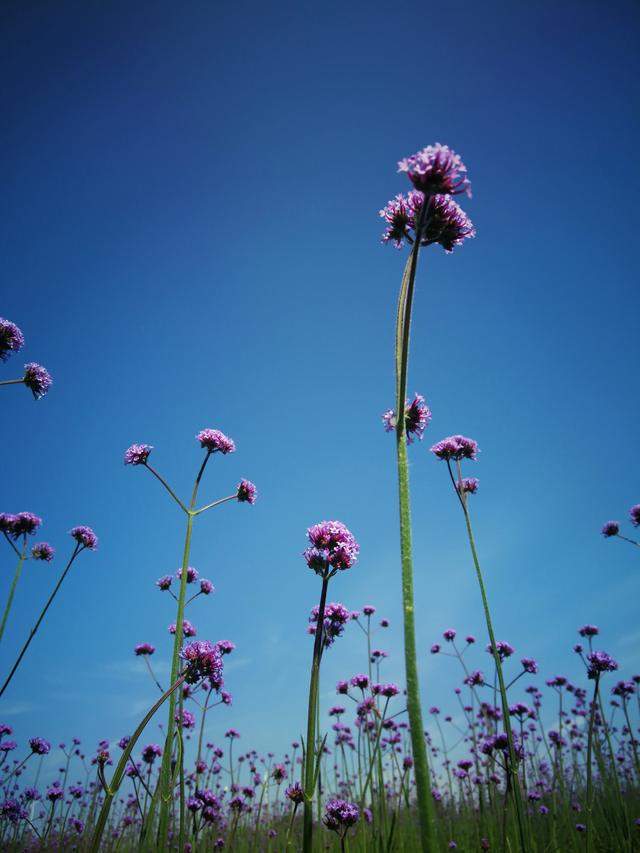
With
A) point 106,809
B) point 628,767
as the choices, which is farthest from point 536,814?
point 106,809

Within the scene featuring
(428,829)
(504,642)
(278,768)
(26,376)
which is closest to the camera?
(428,829)

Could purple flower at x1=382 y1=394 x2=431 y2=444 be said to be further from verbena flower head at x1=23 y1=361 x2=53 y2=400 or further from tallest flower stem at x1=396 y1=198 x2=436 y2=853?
verbena flower head at x1=23 y1=361 x2=53 y2=400

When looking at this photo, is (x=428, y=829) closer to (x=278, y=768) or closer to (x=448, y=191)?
(x=448, y=191)

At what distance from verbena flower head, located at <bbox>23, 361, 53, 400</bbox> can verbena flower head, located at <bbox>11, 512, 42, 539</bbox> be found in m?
2.33

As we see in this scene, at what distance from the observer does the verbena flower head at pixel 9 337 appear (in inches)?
160

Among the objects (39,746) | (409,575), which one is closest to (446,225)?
(409,575)

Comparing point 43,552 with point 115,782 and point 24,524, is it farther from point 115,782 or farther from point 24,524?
point 115,782

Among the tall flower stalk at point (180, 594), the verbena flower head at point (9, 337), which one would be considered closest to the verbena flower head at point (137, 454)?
the tall flower stalk at point (180, 594)

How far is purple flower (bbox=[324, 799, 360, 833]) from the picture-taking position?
3.40m

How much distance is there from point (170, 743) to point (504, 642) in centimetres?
A: 547

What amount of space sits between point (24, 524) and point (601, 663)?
7984mm

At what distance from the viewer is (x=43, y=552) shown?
6426 mm

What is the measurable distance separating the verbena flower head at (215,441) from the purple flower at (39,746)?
5698 mm

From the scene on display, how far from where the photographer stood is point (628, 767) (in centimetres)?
1207
